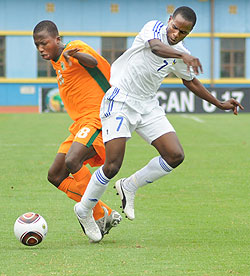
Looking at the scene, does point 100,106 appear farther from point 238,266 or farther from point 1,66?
point 1,66

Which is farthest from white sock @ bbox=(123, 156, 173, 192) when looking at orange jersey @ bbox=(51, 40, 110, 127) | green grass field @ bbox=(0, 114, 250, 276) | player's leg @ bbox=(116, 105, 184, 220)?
orange jersey @ bbox=(51, 40, 110, 127)

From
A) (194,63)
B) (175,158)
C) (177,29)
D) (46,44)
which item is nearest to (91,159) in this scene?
(175,158)

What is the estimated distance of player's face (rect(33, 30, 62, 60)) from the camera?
7152 millimetres

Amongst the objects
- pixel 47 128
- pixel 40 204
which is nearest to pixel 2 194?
pixel 40 204

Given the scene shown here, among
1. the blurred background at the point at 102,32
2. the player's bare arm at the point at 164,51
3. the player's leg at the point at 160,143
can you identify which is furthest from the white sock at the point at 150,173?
the blurred background at the point at 102,32

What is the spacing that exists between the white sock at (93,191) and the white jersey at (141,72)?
0.72m

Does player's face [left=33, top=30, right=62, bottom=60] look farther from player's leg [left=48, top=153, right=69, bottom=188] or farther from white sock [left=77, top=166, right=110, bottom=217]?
white sock [left=77, top=166, right=110, bottom=217]

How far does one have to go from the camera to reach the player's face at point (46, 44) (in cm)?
715

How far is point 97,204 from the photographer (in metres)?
7.28

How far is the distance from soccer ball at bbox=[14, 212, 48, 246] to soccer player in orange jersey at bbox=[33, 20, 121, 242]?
62 cm

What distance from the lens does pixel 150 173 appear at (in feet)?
23.6

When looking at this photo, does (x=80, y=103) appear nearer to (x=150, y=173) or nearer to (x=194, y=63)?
(x=150, y=173)

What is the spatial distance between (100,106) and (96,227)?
3.88 feet

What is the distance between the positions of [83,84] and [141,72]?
2.38 ft
